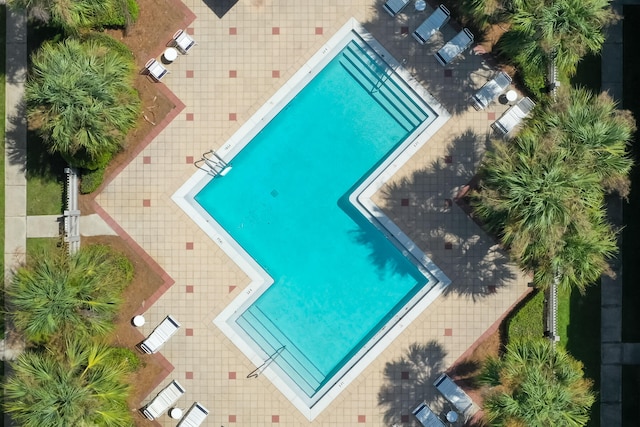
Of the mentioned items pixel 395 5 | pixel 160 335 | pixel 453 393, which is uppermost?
pixel 395 5

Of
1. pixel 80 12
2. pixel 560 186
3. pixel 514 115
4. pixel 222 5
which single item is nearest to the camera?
pixel 560 186

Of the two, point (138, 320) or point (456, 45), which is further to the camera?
point (456, 45)

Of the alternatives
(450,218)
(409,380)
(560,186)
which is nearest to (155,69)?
(450,218)

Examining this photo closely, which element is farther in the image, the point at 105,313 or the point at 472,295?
the point at 472,295

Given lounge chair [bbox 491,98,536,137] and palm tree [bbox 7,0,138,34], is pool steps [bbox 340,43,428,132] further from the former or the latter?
palm tree [bbox 7,0,138,34]

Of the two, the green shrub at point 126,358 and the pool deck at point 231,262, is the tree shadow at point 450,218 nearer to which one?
the pool deck at point 231,262

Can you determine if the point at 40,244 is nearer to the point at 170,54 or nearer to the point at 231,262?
the point at 231,262

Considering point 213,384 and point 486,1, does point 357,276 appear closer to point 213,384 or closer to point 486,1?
point 213,384

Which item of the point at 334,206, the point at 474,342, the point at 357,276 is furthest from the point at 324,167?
the point at 474,342
